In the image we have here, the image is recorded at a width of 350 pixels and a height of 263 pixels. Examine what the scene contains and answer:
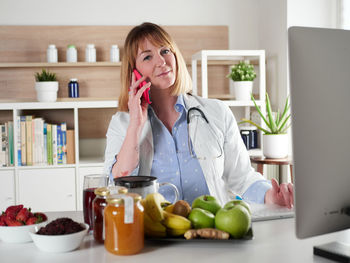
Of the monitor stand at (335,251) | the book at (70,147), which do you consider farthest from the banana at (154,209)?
the book at (70,147)

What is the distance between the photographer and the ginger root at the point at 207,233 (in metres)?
1.20

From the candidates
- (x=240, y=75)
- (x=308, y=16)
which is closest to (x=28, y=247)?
(x=240, y=75)

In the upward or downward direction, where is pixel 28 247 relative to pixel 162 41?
downward

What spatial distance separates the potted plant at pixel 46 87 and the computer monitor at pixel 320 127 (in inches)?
104

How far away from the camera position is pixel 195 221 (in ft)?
4.10

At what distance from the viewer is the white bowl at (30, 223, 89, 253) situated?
116 centimetres

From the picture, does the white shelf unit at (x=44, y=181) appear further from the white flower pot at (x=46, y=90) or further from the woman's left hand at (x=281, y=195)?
the woman's left hand at (x=281, y=195)

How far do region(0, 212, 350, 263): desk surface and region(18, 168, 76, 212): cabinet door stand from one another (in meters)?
2.12

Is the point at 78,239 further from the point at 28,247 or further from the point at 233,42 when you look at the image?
the point at 233,42

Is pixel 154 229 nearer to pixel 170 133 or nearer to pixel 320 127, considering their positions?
pixel 320 127

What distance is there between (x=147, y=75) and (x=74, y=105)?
4.61ft

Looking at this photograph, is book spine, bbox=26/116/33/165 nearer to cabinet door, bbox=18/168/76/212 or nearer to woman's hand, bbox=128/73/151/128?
cabinet door, bbox=18/168/76/212

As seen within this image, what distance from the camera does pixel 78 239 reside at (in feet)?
3.88

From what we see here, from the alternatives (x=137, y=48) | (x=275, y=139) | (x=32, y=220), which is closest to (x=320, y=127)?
(x=32, y=220)
